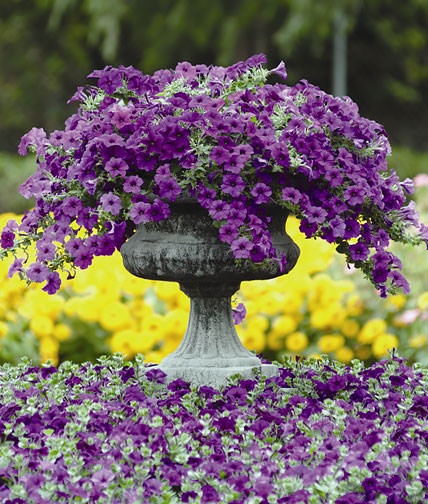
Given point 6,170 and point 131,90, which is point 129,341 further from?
point 6,170

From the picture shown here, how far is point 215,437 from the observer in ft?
9.16

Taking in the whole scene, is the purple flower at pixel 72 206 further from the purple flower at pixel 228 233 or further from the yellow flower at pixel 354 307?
the yellow flower at pixel 354 307

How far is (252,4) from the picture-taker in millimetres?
16453

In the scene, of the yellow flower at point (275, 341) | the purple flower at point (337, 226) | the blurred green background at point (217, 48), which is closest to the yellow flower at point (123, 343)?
the yellow flower at point (275, 341)

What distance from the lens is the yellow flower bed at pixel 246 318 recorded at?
16.8 ft

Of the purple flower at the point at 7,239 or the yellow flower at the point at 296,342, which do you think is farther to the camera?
the yellow flower at the point at 296,342

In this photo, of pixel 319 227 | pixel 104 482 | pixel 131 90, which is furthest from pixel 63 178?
pixel 104 482

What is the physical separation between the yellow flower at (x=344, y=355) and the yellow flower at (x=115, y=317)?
1.26 metres

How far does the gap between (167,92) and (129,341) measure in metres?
2.23

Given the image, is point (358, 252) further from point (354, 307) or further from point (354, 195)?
point (354, 307)

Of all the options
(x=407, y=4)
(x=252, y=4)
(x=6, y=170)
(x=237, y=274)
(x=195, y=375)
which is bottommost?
(x=195, y=375)

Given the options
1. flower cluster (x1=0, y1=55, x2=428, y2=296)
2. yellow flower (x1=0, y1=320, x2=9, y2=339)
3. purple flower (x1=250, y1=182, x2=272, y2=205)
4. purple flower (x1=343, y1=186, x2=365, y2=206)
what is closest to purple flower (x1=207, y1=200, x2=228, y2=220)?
flower cluster (x1=0, y1=55, x2=428, y2=296)

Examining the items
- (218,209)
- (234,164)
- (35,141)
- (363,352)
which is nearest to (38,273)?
(35,141)

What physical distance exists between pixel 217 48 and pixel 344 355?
14.3 m
